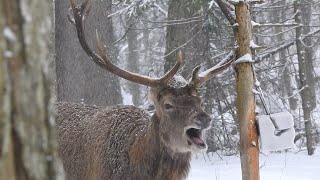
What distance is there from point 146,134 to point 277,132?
5.26ft

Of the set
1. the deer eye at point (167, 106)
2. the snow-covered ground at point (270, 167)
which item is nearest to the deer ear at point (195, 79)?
the deer eye at point (167, 106)

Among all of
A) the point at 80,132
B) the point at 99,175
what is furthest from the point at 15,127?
the point at 80,132

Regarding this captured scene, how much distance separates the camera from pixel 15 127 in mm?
1555

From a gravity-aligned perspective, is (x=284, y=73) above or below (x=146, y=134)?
above

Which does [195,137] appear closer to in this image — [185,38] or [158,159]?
[158,159]

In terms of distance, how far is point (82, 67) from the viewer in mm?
11219

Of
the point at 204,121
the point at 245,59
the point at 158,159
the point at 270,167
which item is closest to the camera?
the point at 245,59

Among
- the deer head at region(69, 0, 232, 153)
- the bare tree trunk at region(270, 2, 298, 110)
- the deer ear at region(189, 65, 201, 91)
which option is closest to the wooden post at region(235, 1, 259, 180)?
the deer head at region(69, 0, 232, 153)

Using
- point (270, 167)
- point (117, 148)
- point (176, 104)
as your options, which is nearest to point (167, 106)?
point (176, 104)

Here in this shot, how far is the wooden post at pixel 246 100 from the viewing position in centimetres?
528

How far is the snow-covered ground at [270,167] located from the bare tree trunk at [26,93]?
22.4 ft

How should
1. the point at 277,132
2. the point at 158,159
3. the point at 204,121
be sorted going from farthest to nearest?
the point at 158,159
the point at 204,121
the point at 277,132

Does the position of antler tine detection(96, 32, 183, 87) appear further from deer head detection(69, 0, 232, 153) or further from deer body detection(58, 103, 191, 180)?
deer body detection(58, 103, 191, 180)

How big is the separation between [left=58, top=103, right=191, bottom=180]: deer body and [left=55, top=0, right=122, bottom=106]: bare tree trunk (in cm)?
390
